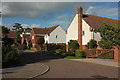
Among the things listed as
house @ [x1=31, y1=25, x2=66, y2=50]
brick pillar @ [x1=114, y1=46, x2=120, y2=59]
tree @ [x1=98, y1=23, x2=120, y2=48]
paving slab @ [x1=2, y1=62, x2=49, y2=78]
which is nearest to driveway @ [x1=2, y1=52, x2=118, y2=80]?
paving slab @ [x1=2, y1=62, x2=49, y2=78]

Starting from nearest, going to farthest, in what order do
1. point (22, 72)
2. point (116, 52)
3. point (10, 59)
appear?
point (22, 72), point (10, 59), point (116, 52)

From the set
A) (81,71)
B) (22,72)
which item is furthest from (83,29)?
(22,72)

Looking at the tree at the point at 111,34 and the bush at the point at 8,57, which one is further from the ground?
the tree at the point at 111,34

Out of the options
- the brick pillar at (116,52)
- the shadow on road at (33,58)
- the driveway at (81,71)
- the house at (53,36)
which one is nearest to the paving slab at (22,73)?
the driveway at (81,71)

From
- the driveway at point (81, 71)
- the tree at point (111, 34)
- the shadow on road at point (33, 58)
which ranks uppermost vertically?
the tree at point (111, 34)

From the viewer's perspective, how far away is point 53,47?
1441 inches

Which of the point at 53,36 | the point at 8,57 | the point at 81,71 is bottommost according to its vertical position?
the point at 81,71

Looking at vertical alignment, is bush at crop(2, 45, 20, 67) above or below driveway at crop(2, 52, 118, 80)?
above

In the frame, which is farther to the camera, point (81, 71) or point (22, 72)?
point (81, 71)

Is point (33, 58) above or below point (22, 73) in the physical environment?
below

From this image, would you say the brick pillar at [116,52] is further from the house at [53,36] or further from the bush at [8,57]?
the house at [53,36]

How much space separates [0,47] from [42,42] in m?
30.6

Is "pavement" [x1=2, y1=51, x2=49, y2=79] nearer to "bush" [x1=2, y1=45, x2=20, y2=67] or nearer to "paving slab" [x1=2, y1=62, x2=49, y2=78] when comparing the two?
"paving slab" [x1=2, y1=62, x2=49, y2=78]

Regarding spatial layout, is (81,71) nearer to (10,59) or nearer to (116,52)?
(10,59)
